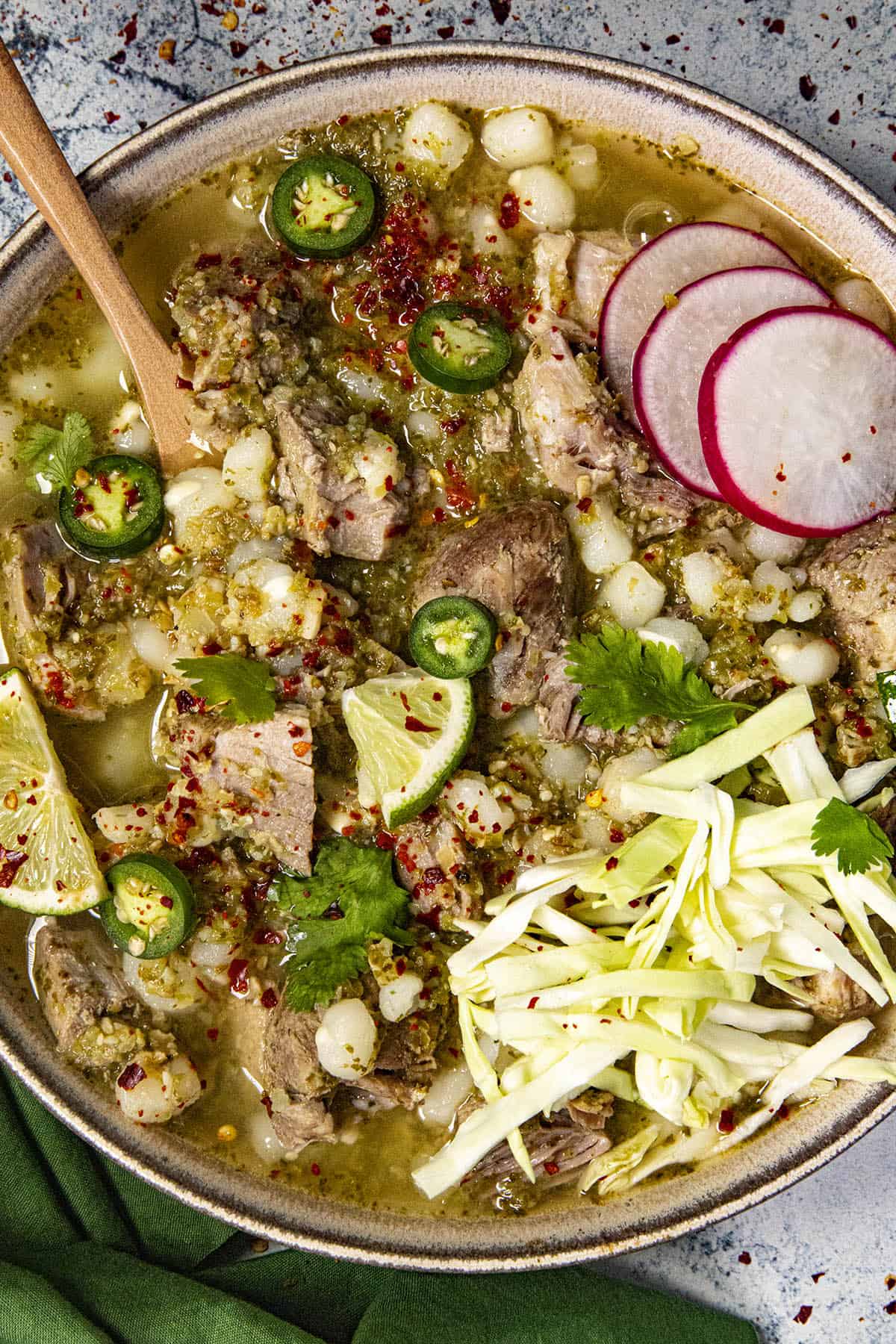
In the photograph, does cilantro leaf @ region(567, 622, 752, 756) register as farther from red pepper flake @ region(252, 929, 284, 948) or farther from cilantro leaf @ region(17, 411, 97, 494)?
cilantro leaf @ region(17, 411, 97, 494)

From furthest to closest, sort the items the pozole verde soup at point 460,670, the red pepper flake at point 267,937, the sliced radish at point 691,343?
the red pepper flake at point 267,937, the sliced radish at point 691,343, the pozole verde soup at point 460,670

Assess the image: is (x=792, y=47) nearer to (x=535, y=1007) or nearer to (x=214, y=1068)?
(x=535, y=1007)

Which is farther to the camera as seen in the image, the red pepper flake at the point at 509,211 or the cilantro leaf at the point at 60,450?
the red pepper flake at the point at 509,211

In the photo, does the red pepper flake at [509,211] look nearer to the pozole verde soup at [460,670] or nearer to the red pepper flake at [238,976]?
the pozole verde soup at [460,670]

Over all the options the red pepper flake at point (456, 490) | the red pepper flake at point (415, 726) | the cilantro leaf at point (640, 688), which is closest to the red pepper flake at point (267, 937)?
the red pepper flake at point (415, 726)

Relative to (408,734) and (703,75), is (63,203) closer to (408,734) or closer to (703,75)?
(408,734)

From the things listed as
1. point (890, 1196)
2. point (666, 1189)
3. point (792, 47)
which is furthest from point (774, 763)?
point (792, 47)

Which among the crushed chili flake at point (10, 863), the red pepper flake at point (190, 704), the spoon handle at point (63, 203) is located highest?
the spoon handle at point (63, 203)
